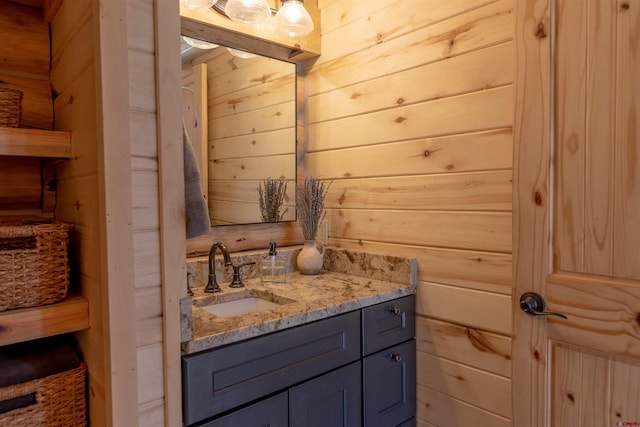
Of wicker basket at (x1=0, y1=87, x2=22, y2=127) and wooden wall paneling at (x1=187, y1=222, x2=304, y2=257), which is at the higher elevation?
wicker basket at (x1=0, y1=87, x2=22, y2=127)

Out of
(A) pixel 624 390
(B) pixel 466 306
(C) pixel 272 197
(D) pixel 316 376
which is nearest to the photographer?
(A) pixel 624 390

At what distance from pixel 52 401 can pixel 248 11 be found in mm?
1509

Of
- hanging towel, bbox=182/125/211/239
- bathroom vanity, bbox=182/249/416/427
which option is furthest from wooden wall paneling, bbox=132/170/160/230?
bathroom vanity, bbox=182/249/416/427

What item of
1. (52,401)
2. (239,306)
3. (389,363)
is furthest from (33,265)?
(389,363)

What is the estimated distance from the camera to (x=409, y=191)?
1.69 m

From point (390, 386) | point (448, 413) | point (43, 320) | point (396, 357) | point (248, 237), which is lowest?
point (448, 413)

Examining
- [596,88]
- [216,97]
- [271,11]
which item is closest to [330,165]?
[216,97]

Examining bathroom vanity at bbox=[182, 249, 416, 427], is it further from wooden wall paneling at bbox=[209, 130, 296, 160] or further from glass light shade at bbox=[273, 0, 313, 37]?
glass light shade at bbox=[273, 0, 313, 37]

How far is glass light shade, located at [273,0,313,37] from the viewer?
182cm

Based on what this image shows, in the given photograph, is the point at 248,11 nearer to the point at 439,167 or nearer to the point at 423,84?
the point at 423,84

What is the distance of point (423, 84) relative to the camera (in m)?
1.62

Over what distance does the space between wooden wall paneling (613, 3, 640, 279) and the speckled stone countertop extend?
0.71 m

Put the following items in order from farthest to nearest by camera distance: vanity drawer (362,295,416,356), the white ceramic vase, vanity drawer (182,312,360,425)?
the white ceramic vase → vanity drawer (362,295,416,356) → vanity drawer (182,312,360,425)

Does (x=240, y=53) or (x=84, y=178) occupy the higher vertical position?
(x=240, y=53)
